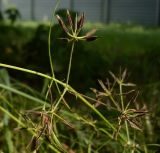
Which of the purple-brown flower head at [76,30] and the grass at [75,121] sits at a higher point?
the purple-brown flower head at [76,30]

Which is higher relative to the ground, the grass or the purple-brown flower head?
the purple-brown flower head

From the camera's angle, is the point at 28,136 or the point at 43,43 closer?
the point at 28,136

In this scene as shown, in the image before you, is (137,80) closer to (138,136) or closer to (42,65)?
(42,65)

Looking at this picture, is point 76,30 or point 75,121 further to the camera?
point 75,121

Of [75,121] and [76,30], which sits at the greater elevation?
[76,30]

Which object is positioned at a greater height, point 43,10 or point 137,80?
point 137,80

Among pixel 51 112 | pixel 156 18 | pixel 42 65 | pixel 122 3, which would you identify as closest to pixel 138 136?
pixel 51 112

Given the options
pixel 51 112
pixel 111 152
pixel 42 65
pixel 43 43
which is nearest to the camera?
pixel 51 112

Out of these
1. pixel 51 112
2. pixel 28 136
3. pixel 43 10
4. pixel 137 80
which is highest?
pixel 51 112
